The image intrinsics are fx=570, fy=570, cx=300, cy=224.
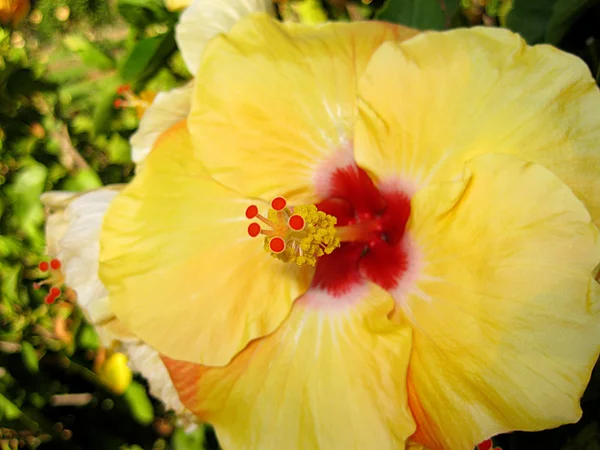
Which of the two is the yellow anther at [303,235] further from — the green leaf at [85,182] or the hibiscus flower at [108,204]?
the green leaf at [85,182]

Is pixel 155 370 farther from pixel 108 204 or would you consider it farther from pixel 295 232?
pixel 295 232

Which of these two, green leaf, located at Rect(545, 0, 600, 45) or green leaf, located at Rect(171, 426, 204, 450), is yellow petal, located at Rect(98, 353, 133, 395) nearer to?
green leaf, located at Rect(171, 426, 204, 450)

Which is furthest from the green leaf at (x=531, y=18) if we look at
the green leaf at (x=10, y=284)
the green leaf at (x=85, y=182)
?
the green leaf at (x=10, y=284)

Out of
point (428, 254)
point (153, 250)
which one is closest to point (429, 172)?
point (428, 254)

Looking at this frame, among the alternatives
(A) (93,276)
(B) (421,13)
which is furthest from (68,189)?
(B) (421,13)

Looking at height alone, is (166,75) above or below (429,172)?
below

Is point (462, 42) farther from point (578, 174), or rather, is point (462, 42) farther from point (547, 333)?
point (547, 333)

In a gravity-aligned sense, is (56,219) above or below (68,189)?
above
